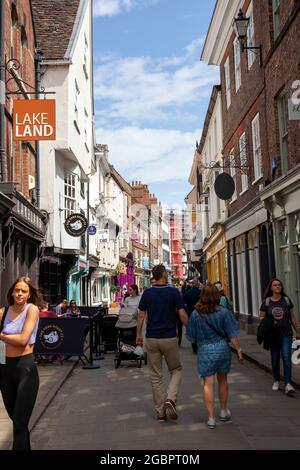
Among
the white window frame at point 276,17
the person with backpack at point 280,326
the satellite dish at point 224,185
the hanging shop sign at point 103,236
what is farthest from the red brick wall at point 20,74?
the hanging shop sign at point 103,236

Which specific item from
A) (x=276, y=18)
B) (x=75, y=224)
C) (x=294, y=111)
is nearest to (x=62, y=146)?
(x=75, y=224)

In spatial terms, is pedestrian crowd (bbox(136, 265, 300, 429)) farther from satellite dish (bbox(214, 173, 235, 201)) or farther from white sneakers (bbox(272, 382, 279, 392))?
satellite dish (bbox(214, 173, 235, 201))

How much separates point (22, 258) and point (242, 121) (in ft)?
28.9

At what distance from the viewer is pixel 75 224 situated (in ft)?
67.0

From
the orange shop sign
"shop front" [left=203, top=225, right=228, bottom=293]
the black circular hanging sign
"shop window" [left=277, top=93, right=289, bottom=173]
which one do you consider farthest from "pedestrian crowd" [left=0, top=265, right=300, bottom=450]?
"shop front" [left=203, top=225, right=228, bottom=293]

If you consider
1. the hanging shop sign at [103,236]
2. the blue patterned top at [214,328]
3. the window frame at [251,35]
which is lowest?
the blue patterned top at [214,328]

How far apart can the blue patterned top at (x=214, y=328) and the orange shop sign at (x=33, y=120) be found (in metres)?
7.47

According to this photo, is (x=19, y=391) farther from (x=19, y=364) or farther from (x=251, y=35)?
(x=251, y=35)

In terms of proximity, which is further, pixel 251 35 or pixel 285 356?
pixel 251 35

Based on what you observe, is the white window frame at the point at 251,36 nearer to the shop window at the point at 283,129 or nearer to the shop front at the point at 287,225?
the shop window at the point at 283,129

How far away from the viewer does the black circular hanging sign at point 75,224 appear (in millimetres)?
20234

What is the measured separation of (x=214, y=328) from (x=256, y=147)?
11.2m

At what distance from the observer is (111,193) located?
41.8 metres
